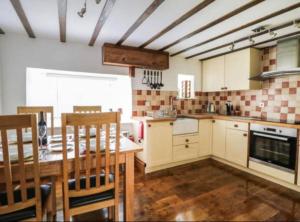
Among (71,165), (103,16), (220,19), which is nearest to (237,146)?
(220,19)

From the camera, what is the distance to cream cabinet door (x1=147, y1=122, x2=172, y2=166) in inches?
106

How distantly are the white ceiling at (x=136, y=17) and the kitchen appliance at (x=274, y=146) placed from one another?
1.34 metres

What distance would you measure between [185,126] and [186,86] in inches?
50.1

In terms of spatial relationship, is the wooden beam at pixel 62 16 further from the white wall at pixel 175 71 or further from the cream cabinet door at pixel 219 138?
the cream cabinet door at pixel 219 138

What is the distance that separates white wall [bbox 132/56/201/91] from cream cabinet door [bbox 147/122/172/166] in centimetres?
93

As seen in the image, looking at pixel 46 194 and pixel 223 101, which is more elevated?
pixel 223 101

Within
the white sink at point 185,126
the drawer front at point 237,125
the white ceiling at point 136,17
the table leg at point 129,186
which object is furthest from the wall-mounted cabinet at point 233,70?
the table leg at point 129,186

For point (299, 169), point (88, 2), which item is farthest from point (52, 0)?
point (299, 169)

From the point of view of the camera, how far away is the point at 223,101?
12.1ft

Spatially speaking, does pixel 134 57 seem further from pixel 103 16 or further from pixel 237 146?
pixel 237 146

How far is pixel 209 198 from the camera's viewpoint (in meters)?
2.03

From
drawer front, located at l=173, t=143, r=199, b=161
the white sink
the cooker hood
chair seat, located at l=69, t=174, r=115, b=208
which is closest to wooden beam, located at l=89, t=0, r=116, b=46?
chair seat, located at l=69, t=174, r=115, b=208

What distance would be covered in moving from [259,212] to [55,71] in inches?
129

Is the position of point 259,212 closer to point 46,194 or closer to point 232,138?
point 232,138
